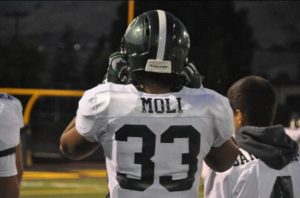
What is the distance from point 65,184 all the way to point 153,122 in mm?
4798

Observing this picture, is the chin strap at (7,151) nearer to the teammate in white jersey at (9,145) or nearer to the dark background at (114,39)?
the teammate in white jersey at (9,145)

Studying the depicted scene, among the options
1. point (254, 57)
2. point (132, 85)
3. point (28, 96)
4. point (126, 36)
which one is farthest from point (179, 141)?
point (254, 57)

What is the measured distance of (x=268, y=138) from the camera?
1854mm

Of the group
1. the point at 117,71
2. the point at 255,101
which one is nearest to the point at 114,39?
the point at 255,101

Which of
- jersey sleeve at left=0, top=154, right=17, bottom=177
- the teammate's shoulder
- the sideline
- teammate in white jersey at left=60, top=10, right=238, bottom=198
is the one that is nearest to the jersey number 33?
teammate in white jersey at left=60, top=10, right=238, bottom=198

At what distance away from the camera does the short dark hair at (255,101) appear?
1895mm

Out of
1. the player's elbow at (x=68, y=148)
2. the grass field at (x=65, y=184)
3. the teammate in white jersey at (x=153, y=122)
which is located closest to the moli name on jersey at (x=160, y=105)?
the teammate in white jersey at (x=153, y=122)

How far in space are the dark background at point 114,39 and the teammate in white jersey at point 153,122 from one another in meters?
8.87

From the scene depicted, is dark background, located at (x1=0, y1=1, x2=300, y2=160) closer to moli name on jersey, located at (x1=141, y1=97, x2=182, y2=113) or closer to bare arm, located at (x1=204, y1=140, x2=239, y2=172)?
bare arm, located at (x1=204, y1=140, x2=239, y2=172)

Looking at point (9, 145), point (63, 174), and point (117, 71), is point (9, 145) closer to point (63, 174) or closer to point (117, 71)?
point (117, 71)

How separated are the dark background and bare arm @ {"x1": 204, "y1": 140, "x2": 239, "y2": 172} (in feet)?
28.8

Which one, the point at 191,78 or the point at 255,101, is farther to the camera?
the point at 255,101

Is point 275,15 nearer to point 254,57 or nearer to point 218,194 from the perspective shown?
point 254,57

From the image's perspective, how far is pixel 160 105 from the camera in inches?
63.2
